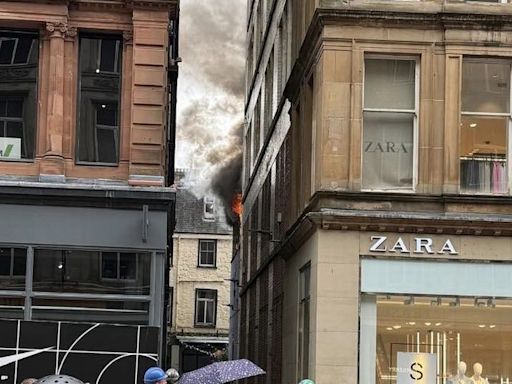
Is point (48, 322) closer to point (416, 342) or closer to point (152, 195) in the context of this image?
point (152, 195)

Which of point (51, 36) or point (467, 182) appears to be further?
point (51, 36)

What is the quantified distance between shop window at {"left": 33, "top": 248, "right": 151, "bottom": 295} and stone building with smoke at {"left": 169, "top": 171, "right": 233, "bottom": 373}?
144ft

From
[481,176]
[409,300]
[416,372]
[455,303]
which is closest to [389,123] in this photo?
[481,176]

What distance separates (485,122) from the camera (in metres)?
19.7

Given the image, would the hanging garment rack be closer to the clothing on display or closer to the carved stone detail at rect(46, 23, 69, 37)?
the clothing on display

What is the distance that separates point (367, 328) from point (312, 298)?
118 cm

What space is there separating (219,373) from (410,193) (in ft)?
20.7

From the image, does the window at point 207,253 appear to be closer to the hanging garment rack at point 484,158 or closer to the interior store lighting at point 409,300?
the interior store lighting at point 409,300

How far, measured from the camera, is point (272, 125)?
Result: 30453mm

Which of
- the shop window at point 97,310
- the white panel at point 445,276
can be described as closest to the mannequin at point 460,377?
the white panel at point 445,276

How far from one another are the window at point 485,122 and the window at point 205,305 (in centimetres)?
4693

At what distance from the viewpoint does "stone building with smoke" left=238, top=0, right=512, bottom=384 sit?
62.4 ft

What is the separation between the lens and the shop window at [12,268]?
20.5 metres

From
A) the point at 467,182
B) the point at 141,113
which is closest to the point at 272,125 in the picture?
the point at 141,113
